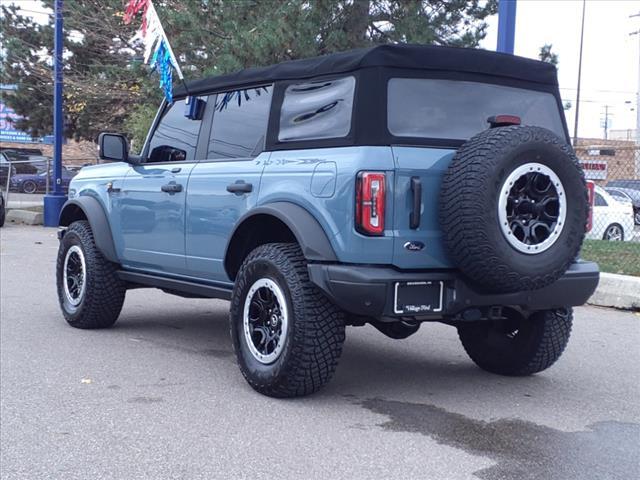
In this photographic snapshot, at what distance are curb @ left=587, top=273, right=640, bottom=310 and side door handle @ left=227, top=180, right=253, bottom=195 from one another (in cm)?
517

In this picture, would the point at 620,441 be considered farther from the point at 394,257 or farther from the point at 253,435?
the point at 253,435

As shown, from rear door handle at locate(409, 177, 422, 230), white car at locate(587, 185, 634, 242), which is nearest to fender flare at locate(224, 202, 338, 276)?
rear door handle at locate(409, 177, 422, 230)

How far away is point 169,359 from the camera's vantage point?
6391 mm

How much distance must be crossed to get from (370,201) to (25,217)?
1823cm

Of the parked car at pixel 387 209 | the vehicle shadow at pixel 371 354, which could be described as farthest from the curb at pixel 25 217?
the parked car at pixel 387 209

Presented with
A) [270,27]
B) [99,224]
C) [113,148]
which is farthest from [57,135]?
[113,148]

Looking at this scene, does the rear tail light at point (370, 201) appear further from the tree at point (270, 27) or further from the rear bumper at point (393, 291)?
the tree at point (270, 27)

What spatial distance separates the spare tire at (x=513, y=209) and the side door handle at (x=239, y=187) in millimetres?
1362

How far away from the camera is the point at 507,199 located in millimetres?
4664

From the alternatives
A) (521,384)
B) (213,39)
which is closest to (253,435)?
(521,384)

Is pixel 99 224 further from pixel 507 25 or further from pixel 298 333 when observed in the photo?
pixel 507 25

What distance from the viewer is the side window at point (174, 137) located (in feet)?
21.4

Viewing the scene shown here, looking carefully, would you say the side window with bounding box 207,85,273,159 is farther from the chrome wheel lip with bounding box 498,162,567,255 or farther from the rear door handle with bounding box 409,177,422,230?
the chrome wheel lip with bounding box 498,162,567,255

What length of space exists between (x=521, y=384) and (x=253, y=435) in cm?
211
